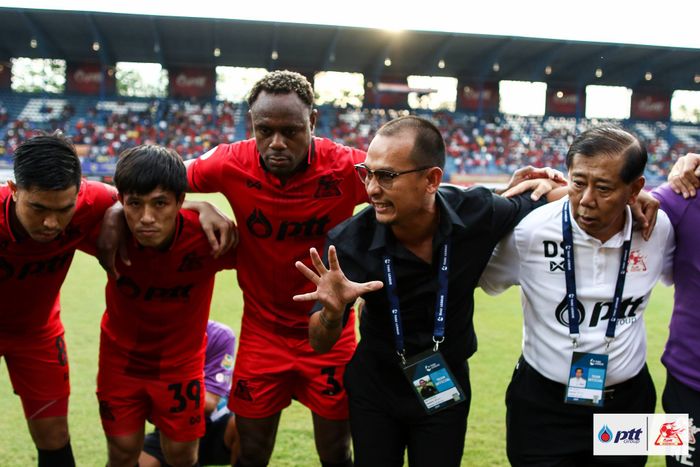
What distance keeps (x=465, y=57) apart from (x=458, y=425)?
1414 inches

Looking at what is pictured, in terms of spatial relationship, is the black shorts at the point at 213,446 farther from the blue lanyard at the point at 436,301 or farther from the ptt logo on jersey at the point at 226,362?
the blue lanyard at the point at 436,301

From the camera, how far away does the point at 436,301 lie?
9.12 ft

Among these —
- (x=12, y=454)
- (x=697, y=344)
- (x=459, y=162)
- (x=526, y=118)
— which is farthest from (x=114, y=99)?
(x=697, y=344)

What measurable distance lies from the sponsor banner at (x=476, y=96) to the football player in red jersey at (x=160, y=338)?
3800 centimetres

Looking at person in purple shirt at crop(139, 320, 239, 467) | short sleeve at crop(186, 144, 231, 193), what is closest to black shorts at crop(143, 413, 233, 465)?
person in purple shirt at crop(139, 320, 239, 467)

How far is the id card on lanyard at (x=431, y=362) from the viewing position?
9.03 ft

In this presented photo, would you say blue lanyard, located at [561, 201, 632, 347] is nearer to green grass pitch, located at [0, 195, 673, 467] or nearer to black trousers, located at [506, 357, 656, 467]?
black trousers, located at [506, 357, 656, 467]

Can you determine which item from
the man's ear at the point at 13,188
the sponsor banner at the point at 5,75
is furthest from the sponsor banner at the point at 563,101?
the man's ear at the point at 13,188

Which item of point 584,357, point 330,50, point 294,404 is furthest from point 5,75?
point 584,357

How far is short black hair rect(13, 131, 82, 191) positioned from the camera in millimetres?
3059

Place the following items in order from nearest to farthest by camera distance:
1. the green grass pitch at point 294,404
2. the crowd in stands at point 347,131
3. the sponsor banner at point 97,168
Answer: the green grass pitch at point 294,404 < the sponsor banner at point 97,168 < the crowd in stands at point 347,131

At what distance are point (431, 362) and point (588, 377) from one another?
0.69 m

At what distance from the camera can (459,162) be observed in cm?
3459

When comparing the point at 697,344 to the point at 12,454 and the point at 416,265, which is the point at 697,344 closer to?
the point at 416,265
